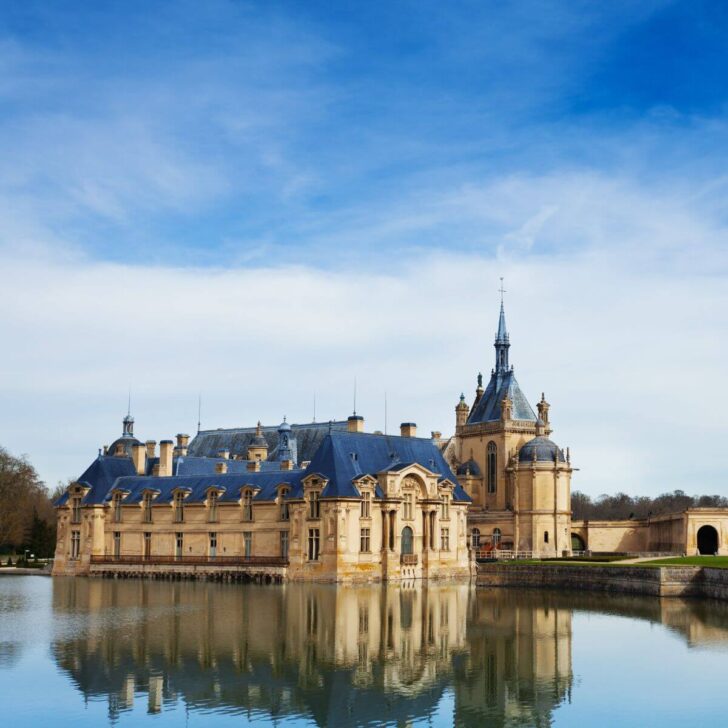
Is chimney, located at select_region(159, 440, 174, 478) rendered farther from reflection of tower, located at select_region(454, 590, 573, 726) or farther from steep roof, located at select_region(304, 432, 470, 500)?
reflection of tower, located at select_region(454, 590, 573, 726)

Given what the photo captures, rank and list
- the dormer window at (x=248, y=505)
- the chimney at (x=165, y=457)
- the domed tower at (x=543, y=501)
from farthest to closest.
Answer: the domed tower at (x=543, y=501)
the chimney at (x=165, y=457)
the dormer window at (x=248, y=505)

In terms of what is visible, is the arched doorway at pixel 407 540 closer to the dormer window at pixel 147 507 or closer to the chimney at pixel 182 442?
the dormer window at pixel 147 507

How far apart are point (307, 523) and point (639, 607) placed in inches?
948

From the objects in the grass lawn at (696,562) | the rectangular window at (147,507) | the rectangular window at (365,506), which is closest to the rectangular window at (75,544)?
the rectangular window at (147,507)

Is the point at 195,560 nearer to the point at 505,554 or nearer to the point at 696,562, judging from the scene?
the point at 505,554

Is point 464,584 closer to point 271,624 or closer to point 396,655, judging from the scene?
point 271,624

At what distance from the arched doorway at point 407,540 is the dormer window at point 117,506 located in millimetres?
23803

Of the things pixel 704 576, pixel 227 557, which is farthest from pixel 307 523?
pixel 704 576

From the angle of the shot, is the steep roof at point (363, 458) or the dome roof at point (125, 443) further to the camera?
the dome roof at point (125, 443)

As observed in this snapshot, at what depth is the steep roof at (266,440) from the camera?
9688 cm

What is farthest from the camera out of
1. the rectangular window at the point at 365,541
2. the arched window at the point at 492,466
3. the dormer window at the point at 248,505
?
the arched window at the point at 492,466

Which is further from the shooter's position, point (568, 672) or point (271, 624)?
point (271, 624)

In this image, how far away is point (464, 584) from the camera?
237 feet

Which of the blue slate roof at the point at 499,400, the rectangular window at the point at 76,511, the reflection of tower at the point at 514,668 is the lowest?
the reflection of tower at the point at 514,668
